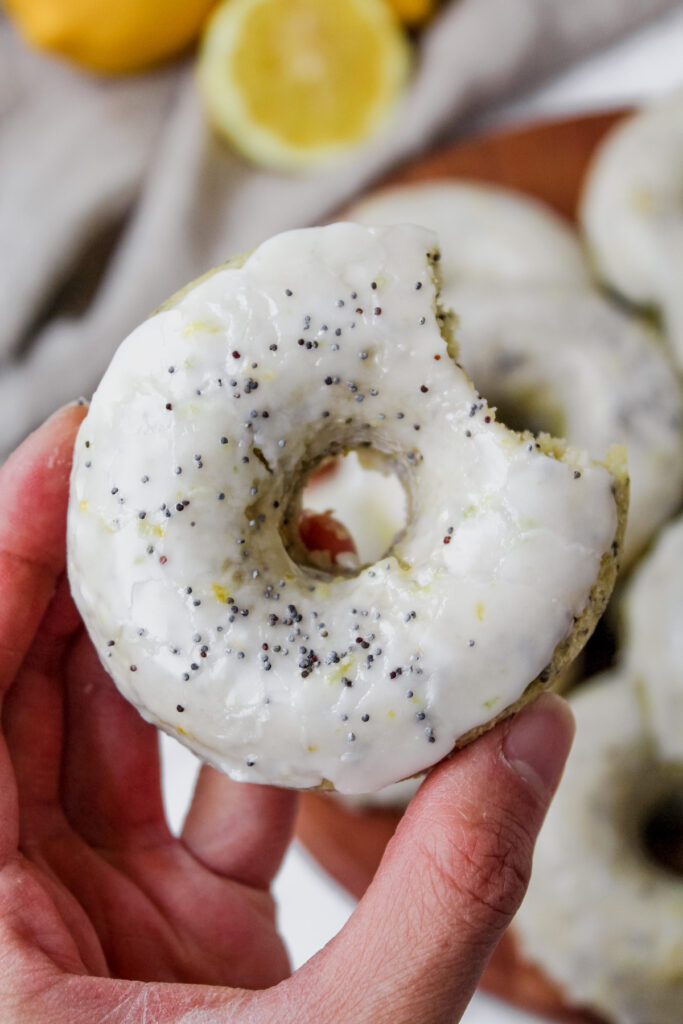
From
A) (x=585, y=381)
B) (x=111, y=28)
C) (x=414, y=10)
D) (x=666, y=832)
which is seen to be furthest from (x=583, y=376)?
(x=111, y=28)

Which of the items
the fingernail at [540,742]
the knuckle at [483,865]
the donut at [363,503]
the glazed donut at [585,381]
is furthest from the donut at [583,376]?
Answer: the knuckle at [483,865]

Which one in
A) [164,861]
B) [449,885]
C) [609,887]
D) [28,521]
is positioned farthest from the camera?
[609,887]

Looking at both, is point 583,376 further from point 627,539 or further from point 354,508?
point 354,508

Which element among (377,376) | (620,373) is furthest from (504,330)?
(377,376)

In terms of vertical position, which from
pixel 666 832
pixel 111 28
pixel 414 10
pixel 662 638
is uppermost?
pixel 111 28

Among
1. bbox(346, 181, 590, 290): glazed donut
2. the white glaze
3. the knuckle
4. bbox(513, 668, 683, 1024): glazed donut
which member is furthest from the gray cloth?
the knuckle

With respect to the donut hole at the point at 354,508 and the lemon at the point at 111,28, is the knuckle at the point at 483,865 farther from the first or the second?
the lemon at the point at 111,28
